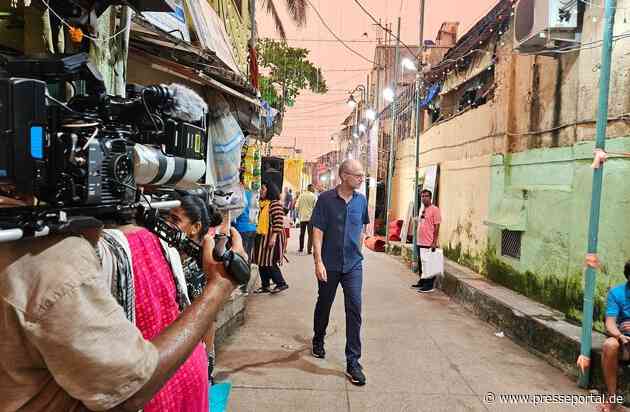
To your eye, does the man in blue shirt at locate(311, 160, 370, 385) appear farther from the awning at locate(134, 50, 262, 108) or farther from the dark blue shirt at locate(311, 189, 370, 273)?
the awning at locate(134, 50, 262, 108)

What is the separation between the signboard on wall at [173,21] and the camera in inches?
155

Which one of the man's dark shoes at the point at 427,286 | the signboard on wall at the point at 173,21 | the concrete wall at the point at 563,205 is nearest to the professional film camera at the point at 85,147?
the signboard on wall at the point at 173,21

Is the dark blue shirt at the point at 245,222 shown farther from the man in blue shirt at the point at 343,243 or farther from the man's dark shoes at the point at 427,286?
the man's dark shoes at the point at 427,286

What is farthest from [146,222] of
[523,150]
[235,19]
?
[235,19]

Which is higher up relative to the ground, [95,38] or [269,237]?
[95,38]

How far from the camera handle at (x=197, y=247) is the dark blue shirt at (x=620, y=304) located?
378 cm

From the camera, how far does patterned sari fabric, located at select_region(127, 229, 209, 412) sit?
5.65 feet

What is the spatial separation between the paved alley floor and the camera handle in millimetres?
2519

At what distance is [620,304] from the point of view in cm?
405

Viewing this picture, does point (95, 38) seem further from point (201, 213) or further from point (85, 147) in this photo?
point (85, 147)

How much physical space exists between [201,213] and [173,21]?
7.94 feet

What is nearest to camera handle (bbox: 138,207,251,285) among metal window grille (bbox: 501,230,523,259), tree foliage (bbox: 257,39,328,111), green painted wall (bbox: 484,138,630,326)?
green painted wall (bbox: 484,138,630,326)

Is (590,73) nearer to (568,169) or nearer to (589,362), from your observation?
(568,169)

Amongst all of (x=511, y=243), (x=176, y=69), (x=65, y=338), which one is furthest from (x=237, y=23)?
(x=65, y=338)
